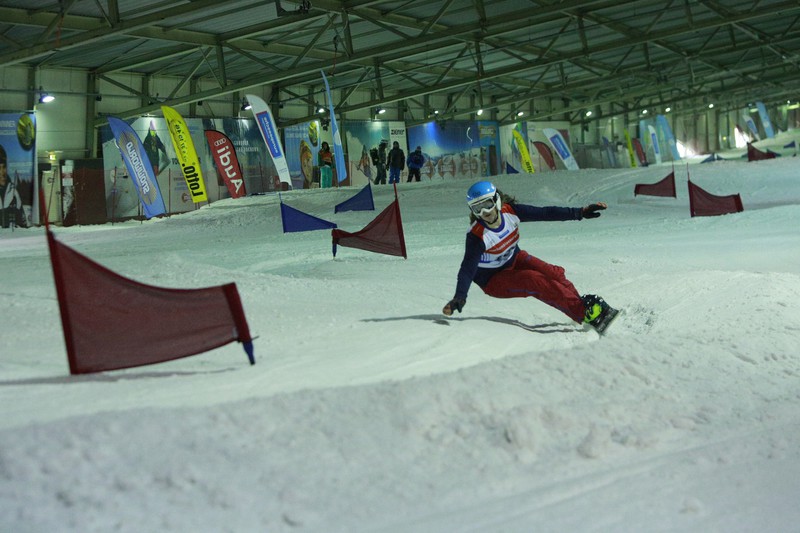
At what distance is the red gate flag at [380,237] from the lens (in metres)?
9.84

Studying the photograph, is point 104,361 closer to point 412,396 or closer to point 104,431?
point 104,431

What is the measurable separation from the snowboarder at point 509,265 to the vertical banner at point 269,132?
33.5 feet

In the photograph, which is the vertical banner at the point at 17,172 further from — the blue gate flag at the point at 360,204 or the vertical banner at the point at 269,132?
the blue gate flag at the point at 360,204

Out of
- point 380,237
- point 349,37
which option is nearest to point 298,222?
point 380,237

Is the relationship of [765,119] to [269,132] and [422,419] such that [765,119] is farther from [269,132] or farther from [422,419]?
[422,419]

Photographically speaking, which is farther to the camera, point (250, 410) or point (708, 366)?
point (708, 366)

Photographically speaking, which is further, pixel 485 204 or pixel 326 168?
pixel 326 168

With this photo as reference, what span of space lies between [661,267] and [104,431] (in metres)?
7.28

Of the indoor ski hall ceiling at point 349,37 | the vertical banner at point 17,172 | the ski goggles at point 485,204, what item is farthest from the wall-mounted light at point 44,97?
the ski goggles at point 485,204

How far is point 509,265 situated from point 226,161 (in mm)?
15793

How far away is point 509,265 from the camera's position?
20.6 ft

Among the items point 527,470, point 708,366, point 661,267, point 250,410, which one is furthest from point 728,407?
point 661,267

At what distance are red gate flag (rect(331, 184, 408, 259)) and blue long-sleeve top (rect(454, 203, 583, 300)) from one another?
11.8ft

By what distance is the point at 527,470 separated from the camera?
10.7 feet
